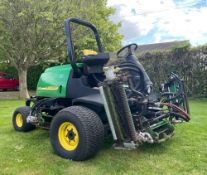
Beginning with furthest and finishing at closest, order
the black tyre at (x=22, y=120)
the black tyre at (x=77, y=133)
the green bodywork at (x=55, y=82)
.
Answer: the black tyre at (x=22, y=120)
the green bodywork at (x=55, y=82)
the black tyre at (x=77, y=133)

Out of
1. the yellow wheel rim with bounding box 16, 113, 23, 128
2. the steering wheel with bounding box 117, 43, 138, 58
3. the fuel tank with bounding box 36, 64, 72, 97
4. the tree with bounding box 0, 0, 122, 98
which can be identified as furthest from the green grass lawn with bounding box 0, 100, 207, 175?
the tree with bounding box 0, 0, 122, 98

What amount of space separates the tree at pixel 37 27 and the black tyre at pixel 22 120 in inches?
267

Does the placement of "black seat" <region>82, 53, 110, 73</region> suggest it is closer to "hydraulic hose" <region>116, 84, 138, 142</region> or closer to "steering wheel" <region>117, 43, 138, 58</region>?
"steering wheel" <region>117, 43, 138, 58</region>

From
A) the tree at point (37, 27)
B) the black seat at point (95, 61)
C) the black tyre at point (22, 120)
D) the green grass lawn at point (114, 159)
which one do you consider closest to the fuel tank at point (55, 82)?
the black seat at point (95, 61)

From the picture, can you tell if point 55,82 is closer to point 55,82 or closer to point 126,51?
point 55,82

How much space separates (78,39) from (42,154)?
9.32 meters

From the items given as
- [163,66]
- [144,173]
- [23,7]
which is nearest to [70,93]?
[144,173]

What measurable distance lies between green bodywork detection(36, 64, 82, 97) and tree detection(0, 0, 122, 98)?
23.4ft

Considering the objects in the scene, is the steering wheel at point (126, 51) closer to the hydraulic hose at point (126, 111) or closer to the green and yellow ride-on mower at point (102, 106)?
the green and yellow ride-on mower at point (102, 106)

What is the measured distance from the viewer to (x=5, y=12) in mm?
12391

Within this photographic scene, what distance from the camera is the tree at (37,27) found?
12.3 m

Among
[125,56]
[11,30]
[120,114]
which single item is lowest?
[120,114]

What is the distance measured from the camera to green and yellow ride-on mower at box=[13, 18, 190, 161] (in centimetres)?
360

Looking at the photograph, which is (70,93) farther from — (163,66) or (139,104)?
(163,66)
